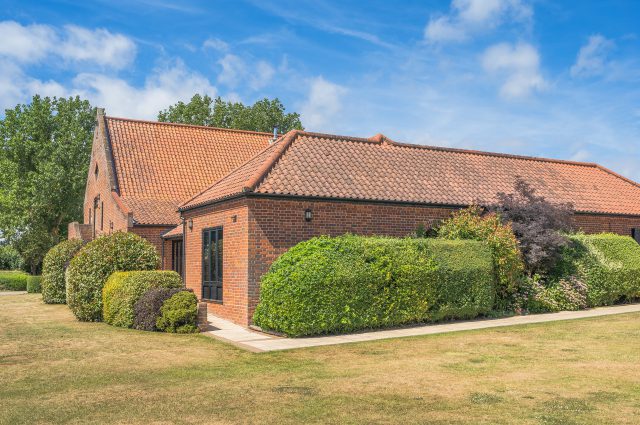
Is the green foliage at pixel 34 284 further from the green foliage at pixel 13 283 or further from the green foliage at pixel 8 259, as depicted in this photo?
the green foliage at pixel 8 259

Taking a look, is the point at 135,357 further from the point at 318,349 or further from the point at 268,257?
the point at 268,257

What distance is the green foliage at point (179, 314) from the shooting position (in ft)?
50.3

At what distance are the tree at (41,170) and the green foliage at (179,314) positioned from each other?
3276cm

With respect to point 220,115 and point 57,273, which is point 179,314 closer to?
point 57,273

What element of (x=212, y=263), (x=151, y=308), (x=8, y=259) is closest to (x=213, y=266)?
(x=212, y=263)

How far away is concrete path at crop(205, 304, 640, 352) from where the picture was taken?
44.5ft

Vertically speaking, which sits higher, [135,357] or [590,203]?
[590,203]

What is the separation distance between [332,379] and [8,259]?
5985 centimetres

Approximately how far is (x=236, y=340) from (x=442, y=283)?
6016 millimetres

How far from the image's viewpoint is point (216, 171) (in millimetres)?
29406

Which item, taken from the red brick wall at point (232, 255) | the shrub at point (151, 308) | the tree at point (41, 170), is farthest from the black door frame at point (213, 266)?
the tree at point (41, 170)

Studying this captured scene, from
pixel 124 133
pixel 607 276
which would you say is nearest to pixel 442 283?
pixel 607 276

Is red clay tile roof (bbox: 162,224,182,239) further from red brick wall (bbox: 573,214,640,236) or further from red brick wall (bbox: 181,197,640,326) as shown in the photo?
red brick wall (bbox: 573,214,640,236)

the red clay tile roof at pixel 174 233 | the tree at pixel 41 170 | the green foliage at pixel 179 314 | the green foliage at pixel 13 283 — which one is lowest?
the green foliage at pixel 179 314
